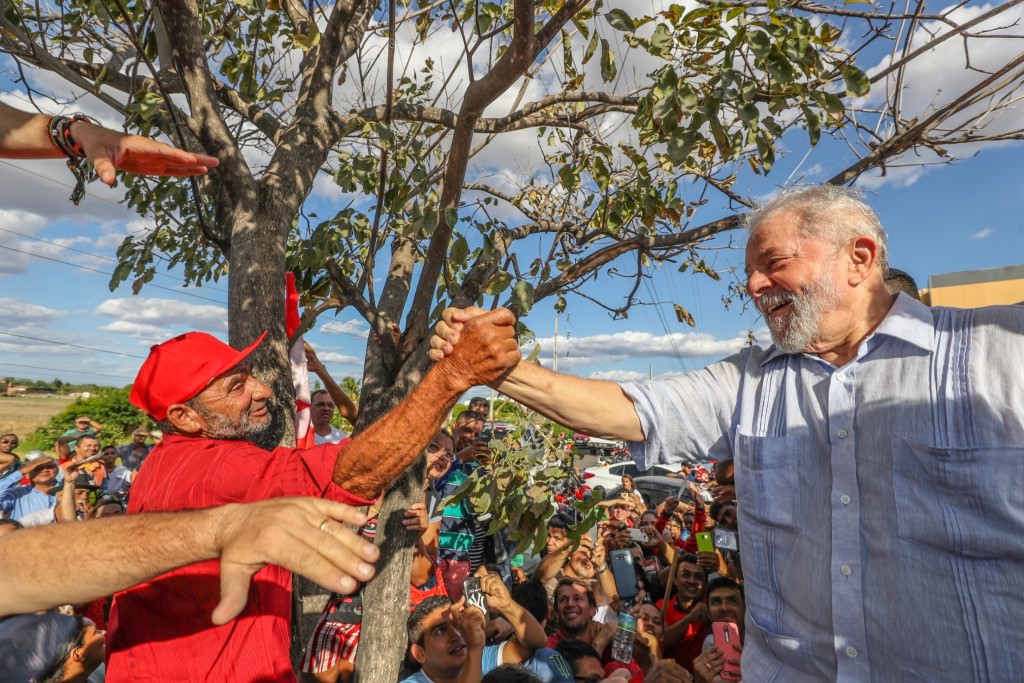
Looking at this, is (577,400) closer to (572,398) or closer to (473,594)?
(572,398)

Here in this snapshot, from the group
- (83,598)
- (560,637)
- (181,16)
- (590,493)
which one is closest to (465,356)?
(83,598)

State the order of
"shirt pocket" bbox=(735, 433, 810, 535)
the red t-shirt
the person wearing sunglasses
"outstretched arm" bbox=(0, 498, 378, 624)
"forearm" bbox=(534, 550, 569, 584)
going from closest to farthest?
"outstretched arm" bbox=(0, 498, 378, 624)
"shirt pocket" bbox=(735, 433, 810, 535)
the red t-shirt
"forearm" bbox=(534, 550, 569, 584)
the person wearing sunglasses

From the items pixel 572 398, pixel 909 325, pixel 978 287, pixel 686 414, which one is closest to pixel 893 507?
pixel 909 325

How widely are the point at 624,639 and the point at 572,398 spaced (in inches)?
101

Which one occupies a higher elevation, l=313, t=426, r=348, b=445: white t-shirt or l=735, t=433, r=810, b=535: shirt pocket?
l=735, t=433, r=810, b=535: shirt pocket

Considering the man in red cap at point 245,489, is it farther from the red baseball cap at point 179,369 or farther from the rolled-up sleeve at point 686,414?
the rolled-up sleeve at point 686,414

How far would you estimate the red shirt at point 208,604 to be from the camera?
5.99ft

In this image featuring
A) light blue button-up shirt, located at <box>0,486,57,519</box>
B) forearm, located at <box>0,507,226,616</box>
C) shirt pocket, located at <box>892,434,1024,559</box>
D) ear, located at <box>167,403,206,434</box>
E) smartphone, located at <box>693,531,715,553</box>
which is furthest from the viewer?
light blue button-up shirt, located at <box>0,486,57,519</box>

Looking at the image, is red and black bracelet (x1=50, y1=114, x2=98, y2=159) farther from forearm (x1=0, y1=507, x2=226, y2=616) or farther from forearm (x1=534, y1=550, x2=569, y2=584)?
forearm (x1=534, y1=550, x2=569, y2=584)

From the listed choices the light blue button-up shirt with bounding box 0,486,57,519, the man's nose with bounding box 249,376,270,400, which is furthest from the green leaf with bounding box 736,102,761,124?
the light blue button-up shirt with bounding box 0,486,57,519

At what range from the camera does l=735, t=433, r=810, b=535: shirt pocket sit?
1.68m

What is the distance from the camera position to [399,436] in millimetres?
1908

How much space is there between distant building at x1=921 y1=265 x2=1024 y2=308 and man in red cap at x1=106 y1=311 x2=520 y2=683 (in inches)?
936

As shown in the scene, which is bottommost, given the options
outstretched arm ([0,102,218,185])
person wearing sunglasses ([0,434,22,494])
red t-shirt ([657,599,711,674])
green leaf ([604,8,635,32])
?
red t-shirt ([657,599,711,674])
